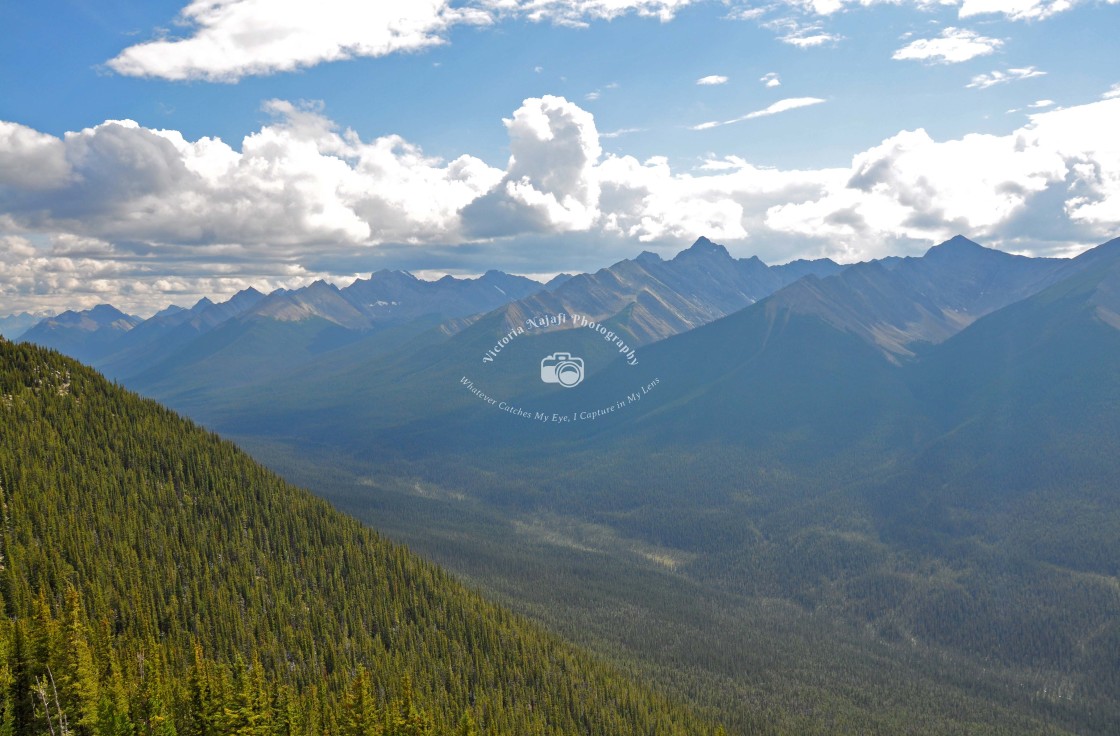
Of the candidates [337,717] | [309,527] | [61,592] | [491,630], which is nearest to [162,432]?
[309,527]

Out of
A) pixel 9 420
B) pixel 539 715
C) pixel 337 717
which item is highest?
pixel 9 420

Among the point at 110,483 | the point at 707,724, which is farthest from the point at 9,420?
the point at 707,724

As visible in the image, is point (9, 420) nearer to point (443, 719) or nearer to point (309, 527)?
point (309, 527)

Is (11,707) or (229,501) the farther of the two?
(229,501)

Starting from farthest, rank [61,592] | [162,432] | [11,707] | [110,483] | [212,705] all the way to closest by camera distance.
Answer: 1. [162,432]
2. [110,483]
3. [61,592]
4. [212,705]
5. [11,707]

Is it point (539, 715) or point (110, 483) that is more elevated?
point (110, 483)

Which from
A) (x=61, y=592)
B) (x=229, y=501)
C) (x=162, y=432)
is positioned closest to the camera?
(x=61, y=592)

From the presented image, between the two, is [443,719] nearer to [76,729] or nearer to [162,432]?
[76,729]
